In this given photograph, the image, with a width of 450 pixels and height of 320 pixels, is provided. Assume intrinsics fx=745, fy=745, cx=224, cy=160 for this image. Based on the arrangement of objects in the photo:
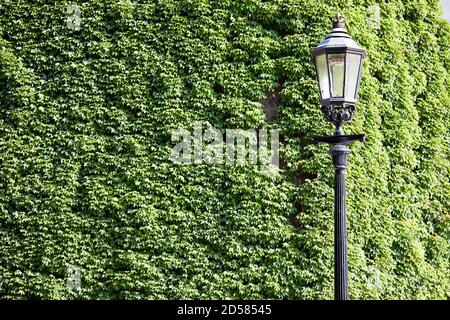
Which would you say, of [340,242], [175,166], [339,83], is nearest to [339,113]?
[339,83]

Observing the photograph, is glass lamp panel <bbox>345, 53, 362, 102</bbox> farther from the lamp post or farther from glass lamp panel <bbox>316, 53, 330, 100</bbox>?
glass lamp panel <bbox>316, 53, 330, 100</bbox>

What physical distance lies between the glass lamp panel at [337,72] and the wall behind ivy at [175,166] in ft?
12.8

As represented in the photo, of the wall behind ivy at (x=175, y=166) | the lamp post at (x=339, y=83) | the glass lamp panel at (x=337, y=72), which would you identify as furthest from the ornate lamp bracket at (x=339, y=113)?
the wall behind ivy at (x=175, y=166)

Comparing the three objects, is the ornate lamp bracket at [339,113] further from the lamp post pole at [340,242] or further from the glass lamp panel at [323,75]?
the lamp post pole at [340,242]

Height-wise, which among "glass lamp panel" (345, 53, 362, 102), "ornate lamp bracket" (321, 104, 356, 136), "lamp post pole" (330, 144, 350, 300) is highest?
"glass lamp panel" (345, 53, 362, 102)

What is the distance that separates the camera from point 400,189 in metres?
11.4

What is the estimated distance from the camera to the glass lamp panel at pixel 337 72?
6.20 meters

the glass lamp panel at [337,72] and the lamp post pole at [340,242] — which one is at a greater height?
the glass lamp panel at [337,72]

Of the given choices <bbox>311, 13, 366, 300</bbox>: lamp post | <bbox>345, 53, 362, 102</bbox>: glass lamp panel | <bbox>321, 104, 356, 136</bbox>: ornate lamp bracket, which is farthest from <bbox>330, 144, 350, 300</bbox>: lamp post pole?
<bbox>345, 53, 362, 102</bbox>: glass lamp panel

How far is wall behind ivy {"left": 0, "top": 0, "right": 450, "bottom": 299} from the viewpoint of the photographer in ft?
32.4

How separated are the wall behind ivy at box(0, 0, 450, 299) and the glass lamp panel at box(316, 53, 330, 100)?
384 centimetres
